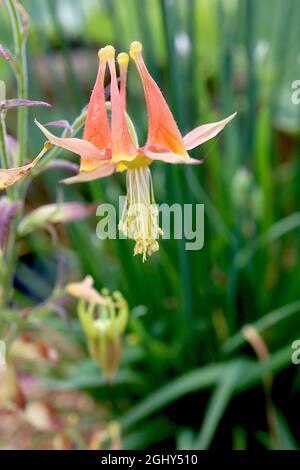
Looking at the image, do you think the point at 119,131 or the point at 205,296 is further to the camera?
the point at 205,296

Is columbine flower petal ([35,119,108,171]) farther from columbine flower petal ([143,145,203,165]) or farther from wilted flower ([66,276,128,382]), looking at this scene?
wilted flower ([66,276,128,382])

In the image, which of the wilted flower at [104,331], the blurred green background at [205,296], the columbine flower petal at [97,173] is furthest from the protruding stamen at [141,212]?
the blurred green background at [205,296]

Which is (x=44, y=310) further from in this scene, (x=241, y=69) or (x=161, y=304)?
(x=241, y=69)

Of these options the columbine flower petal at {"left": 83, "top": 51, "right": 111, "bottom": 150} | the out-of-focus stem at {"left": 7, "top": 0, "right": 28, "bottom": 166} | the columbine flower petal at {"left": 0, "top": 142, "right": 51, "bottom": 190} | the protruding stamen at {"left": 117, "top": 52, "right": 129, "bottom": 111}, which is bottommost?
the columbine flower petal at {"left": 0, "top": 142, "right": 51, "bottom": 190}

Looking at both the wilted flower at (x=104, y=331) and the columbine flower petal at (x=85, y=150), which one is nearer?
the columbine flower petal at (x=85, y=150)

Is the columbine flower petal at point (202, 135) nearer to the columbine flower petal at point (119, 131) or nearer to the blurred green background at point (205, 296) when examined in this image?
the columbine flower petal at point (119, 131)

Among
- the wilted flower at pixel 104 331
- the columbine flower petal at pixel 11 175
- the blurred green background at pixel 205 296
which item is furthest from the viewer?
the blurred green background at pixel 205 296

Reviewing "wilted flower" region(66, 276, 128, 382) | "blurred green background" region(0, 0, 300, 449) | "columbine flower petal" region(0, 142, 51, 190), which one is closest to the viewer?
"columbine flower petal" region(0, 142, 51, 190)

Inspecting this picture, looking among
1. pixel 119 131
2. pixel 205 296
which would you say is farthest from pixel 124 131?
pixel 205 296

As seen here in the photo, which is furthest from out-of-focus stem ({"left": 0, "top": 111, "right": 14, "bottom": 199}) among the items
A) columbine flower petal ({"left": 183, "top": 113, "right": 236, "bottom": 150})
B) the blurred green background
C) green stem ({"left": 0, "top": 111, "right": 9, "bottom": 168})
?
the blurred green background

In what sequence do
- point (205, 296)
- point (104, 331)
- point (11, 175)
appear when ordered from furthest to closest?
point (205, 296), point (104, 331), point (11, 175)

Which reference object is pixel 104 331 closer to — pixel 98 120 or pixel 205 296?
pixel 98 120
